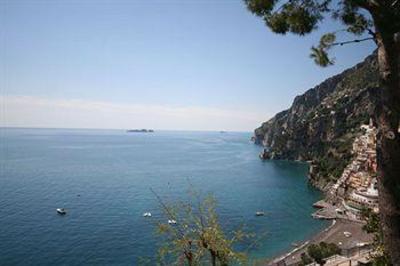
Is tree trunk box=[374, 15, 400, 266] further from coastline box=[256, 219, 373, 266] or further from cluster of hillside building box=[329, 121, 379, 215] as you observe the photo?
cluster of hillside building box=[329, 121, 379, 215]

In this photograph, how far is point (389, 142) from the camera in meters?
5.96

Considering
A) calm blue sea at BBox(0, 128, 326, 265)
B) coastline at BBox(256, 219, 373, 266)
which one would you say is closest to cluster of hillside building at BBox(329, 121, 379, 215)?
coastline at BBox(256, 219, 373, 266)

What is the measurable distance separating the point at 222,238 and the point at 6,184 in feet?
259

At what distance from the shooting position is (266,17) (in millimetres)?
8617

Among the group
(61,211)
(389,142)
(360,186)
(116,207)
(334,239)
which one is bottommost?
(116,207)

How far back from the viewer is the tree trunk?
5.89m

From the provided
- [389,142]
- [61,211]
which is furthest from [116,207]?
[389,142]

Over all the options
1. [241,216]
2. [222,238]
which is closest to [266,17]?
[222,238]

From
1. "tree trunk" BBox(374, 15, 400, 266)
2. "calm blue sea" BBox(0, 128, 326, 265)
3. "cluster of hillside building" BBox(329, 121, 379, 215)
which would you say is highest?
"tree trunk" BBox(374, 15, 400, 266)

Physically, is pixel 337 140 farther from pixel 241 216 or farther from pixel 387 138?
pixel 387 138

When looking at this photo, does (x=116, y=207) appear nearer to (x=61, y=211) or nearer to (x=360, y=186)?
(x=61, y=211)

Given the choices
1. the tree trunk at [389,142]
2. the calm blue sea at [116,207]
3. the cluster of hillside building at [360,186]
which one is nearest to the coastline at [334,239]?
the calm blue sea at [116,207]

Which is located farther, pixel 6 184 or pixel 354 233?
pixel 6 184

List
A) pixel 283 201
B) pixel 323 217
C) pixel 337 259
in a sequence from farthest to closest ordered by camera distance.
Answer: pixel 283 201 → pixel 323 217 → pixel 337 259
